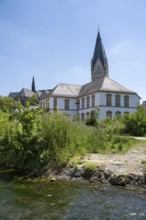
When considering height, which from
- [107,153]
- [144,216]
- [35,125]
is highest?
[35,125]

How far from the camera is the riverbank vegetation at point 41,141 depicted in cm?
1261

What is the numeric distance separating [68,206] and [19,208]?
132cm

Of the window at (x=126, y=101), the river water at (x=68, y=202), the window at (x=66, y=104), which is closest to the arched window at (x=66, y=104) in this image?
the window at (x=66, y=104)

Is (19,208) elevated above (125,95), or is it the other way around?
(125,95)

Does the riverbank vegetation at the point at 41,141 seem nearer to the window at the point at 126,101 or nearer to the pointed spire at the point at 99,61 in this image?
the window at the point at 126,101

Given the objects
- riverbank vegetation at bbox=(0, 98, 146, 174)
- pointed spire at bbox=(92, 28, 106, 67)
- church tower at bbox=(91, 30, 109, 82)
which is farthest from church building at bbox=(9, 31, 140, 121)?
riverbank vegetation at bbox=(0, 98, 146, 174)

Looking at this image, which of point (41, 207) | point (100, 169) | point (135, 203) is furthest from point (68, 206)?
point (100, 169)

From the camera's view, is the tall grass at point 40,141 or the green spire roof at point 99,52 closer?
the tall grass at point 40,141

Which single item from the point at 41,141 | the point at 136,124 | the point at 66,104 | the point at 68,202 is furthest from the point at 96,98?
the point at 68,202

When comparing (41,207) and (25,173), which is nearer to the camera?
(41,207)

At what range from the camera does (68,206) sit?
7473mm

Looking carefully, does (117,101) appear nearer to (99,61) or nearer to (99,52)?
(99,52)

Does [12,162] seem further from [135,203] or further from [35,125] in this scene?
[135,203]

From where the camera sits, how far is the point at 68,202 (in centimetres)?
784
